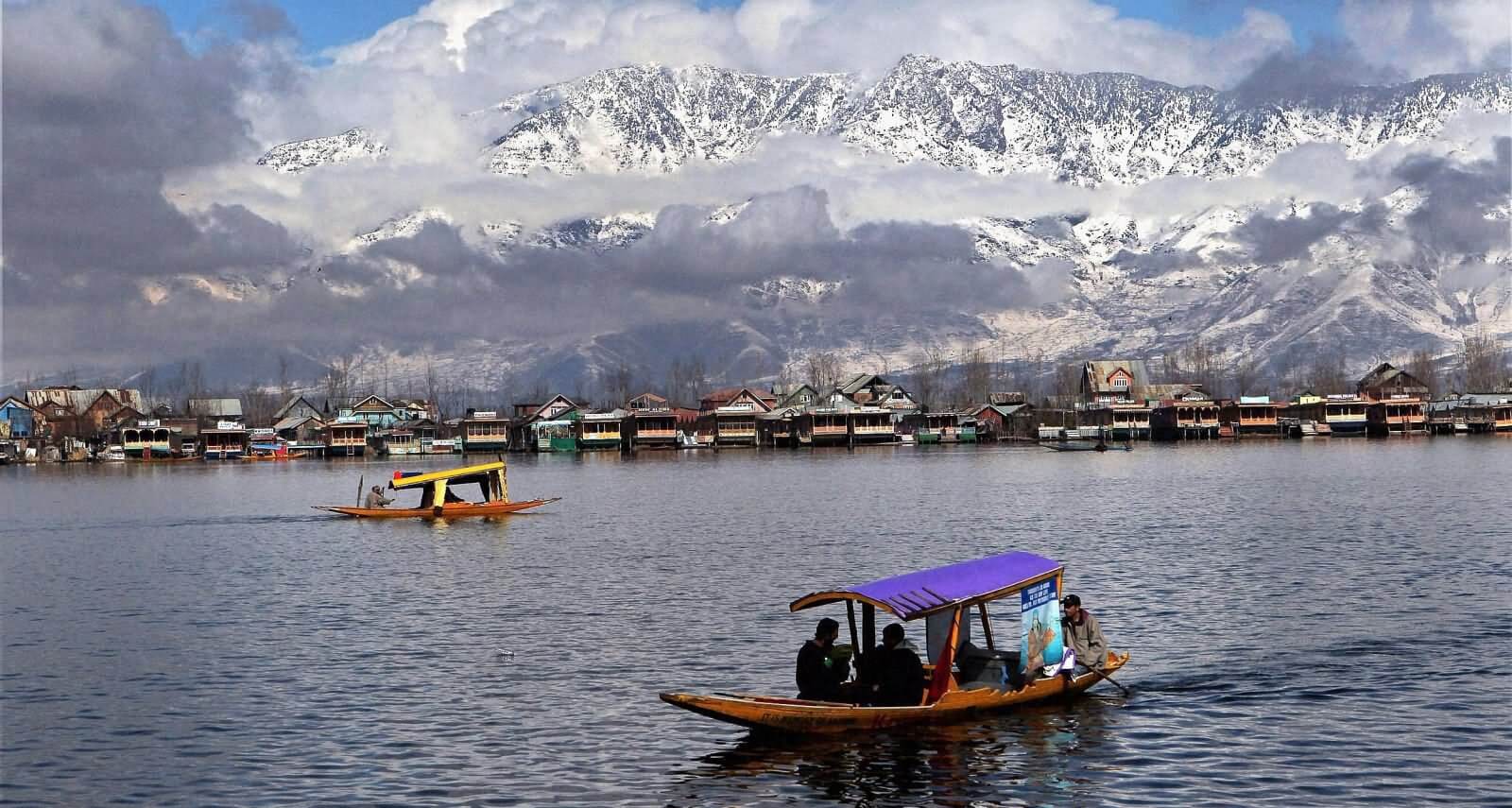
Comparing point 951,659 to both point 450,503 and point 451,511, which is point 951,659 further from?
Result: point 450,503

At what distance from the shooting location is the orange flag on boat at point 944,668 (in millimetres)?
28922

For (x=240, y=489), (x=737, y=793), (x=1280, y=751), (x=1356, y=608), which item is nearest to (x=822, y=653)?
(x=737, y=793)

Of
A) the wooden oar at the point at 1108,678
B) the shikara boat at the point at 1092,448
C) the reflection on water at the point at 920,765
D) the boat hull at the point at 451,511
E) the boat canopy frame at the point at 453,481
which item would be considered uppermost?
the boat canopy frame at the point at 453,481

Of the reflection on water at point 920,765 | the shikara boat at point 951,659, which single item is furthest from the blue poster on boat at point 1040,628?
the reflection on water at point 920,765

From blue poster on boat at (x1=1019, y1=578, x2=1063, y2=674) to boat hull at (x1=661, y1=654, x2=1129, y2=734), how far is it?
1542 millimetres

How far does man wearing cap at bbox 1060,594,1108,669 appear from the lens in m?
31.4

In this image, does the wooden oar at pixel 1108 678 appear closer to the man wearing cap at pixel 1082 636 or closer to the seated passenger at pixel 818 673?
the man wearing cap at pixel 1082 636

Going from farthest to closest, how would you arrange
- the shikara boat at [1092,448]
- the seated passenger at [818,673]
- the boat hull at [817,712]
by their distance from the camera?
the shikara boat at [1092,448], the seated passenger at [818,673], the boat hull at [817,712]

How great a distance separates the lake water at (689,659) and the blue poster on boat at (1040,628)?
3.56 ft

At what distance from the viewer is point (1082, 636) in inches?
1244

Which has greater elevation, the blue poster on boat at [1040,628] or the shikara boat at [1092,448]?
the shikara boat at [1092,448]

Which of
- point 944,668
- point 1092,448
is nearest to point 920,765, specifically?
point 944,668

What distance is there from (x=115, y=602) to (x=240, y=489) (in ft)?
256

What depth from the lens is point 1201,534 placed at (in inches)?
2516
